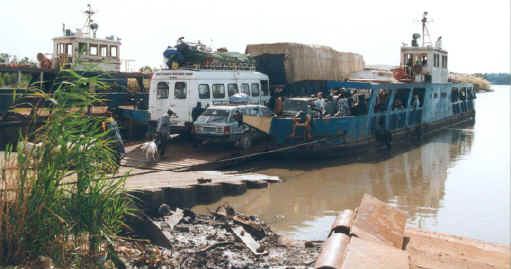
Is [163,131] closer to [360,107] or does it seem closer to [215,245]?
[215,245]

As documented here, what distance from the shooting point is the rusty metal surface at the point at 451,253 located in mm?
5887

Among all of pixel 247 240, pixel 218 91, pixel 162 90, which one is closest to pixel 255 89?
pixel 218 91

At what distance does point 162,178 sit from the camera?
12047 millimetres

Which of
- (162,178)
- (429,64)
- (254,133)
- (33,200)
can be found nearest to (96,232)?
(33,200)

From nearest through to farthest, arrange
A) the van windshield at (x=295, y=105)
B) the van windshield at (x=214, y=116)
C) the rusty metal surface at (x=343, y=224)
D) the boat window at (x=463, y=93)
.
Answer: the rusty metal surface at (x=343, y=224)
the van windshield at (x=214, y=116)
the van windshield at (x=295, y=105)
the boat window at (x=463, y=93)

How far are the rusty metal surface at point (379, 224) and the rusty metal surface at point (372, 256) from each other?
295 millimetres

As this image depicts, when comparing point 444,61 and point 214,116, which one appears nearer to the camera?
point 214,116

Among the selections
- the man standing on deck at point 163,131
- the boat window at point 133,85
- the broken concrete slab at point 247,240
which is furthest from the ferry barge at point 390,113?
the broken concrete slab at point 247,240

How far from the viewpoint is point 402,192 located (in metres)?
14.5

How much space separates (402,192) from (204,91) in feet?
21.7

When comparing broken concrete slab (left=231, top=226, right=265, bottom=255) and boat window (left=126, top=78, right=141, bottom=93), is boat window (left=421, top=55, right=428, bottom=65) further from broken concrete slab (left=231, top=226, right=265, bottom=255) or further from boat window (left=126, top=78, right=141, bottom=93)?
broken concrete slab (left=231, top=226, right=265, bottom=255)

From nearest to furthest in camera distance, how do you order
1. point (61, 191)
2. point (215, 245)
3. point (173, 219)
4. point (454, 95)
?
point (61, 191), point (215, 245), point (173, 219), point (454, 95)


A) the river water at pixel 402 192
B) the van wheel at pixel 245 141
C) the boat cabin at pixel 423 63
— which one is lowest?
the river water at pixel 402 192

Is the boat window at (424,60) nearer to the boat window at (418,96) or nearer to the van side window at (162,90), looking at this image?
the boat window at (418,96)
